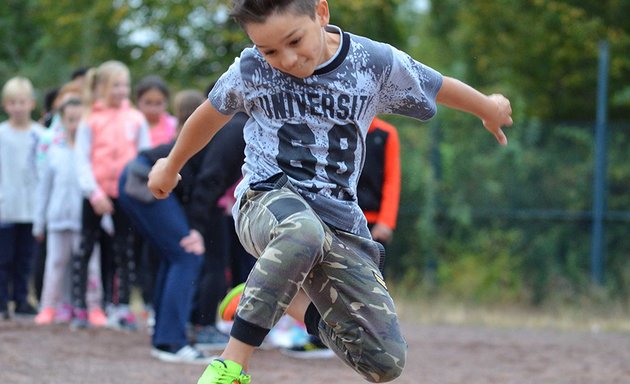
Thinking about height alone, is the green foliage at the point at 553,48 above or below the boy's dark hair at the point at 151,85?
above

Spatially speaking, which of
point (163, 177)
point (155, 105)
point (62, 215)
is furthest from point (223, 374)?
point (62, 215)

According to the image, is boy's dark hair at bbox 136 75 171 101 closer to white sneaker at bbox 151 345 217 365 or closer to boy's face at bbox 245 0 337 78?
white sneaker at bbox 151 345 217 365

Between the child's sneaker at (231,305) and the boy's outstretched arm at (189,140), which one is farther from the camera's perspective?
the child's sneaker at (231,305)

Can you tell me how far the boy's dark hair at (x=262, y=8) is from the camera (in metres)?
3.71

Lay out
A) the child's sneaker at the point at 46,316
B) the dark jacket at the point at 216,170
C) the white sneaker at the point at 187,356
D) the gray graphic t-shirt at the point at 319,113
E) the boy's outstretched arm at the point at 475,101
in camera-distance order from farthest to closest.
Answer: the child's sneaker at the point at 46,316
the white sneaker at the point at 187,356
the dark jacket at the point at 216,170
the boy's outstretched arm at the point at 475,101
the gray graphic t-shirt at the point at 319,113

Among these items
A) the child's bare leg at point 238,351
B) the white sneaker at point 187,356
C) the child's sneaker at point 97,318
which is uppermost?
the child's bare leg at point 238,351

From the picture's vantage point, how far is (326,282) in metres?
4.00

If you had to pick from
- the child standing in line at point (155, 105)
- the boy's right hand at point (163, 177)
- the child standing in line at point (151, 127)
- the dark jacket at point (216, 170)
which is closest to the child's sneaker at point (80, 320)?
the child standing in line at point (151, 127)

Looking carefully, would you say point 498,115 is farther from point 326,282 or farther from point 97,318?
point 97,318

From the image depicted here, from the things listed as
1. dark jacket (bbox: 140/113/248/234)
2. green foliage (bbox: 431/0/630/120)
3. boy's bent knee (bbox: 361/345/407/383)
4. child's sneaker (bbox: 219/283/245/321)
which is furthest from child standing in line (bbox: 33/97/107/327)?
green foliage (bbox: 431/0/630/120)

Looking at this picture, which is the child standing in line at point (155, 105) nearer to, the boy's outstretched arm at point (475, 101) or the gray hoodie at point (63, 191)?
the gray hoodie at point (63, 191)

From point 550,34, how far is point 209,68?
4.85m

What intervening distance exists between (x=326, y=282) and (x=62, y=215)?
5243mm

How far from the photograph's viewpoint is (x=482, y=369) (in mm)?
7531
